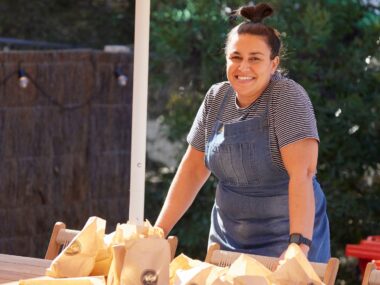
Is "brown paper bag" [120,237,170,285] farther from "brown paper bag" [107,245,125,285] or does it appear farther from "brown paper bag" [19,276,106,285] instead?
"brown paper bag" [19,276,106,285]

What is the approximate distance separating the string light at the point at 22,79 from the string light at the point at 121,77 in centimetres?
60

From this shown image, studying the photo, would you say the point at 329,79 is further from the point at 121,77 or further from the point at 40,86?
the point at 40,86

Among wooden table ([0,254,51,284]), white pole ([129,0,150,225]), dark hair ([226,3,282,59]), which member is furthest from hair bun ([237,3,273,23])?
wooden table ([0,254,51,284])

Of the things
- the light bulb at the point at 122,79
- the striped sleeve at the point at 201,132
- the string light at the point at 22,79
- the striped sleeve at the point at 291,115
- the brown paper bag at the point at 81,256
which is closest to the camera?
the brown paper bag at the point at 81,256

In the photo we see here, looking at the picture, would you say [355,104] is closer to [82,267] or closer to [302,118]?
[302,118]

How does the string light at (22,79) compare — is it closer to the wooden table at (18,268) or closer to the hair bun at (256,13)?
the wooden table at (18,268)

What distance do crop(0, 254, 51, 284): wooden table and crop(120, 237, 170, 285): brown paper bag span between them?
0.52m

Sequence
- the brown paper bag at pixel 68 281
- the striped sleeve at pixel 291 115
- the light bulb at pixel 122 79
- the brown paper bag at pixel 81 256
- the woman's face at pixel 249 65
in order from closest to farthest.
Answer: the brown paper bag at pixel 68 281 → the brown paper bag at pixel 81 256 → the striped sleeve at pixel 291 115 → the woman's face at pixel 249 65 → the light bulb at pixel 122 79

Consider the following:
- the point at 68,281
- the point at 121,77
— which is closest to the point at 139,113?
the point at 68,281

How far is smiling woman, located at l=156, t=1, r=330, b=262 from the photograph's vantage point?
143 inches

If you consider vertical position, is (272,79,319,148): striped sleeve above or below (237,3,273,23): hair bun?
below

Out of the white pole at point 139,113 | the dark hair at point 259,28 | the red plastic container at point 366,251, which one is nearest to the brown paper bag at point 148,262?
the dark hair at point 259,28

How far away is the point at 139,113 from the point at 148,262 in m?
1.49

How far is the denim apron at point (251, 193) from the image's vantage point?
3764 millimetres
